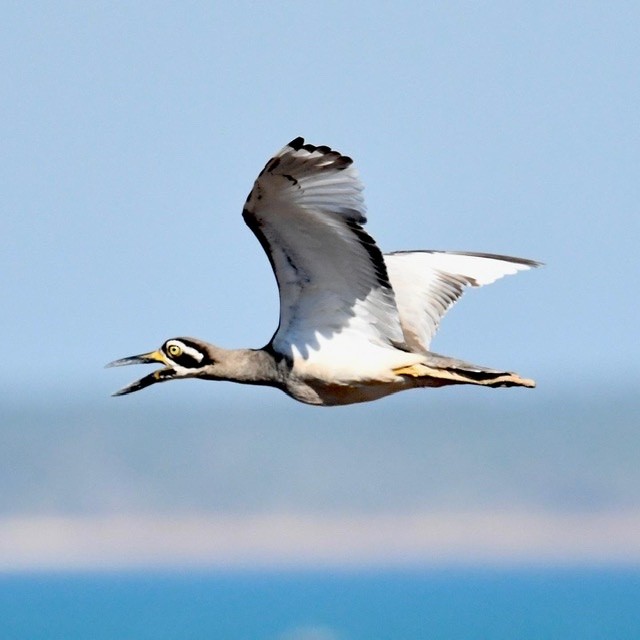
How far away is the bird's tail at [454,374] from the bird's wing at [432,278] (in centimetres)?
147

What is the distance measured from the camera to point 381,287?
17.0m

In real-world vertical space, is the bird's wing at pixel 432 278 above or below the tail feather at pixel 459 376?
above

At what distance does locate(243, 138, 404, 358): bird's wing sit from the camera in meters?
15.4

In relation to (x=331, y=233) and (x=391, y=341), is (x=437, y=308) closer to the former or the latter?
(x=391, y=341)

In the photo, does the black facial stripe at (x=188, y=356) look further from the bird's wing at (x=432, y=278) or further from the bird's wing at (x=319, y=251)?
the bird's wing at (x=432, y=278)

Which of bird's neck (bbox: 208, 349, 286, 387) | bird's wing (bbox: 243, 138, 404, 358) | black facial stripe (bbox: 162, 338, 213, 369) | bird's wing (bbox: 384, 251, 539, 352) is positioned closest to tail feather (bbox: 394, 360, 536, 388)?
bird's wing (bbox: 243, 138, 404, 358)

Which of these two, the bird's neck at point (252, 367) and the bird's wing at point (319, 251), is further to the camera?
the bird's neck at point (252, 367)

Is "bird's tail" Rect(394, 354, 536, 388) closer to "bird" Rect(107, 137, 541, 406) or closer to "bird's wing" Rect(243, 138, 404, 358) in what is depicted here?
"bird" Rect(107, 137, 541, 406)

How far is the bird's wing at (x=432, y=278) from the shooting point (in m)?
19.0

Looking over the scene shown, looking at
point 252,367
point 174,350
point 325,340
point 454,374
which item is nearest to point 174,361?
point 174,350

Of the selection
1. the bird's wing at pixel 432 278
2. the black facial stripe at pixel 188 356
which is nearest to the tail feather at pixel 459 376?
the bird's wing at pixel 432 278

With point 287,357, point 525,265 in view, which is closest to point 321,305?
point 287,357

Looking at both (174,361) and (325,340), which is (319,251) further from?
(174,361)

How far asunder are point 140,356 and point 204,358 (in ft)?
→ 2.24
